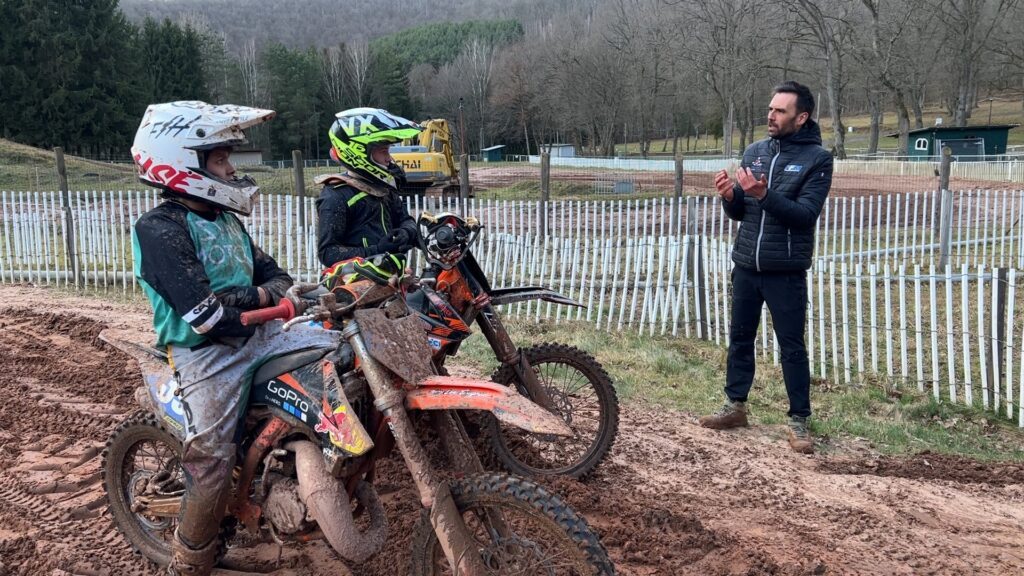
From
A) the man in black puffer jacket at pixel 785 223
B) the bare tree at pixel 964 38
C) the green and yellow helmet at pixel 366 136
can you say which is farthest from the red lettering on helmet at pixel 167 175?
the bare tree at pixel 964 38

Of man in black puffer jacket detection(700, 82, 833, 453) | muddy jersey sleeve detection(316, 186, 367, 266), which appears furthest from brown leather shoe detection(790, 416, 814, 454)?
muddy jersey sleeve detection(316, 186, 367, 266)

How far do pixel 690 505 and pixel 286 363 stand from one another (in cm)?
251

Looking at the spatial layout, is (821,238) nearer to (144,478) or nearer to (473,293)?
(473,293)

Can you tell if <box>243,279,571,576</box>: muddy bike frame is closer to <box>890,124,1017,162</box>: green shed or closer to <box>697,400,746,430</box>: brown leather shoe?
<box>697,400,746,430</box>: brown leather shoe

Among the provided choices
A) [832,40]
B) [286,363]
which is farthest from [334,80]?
[286,363]

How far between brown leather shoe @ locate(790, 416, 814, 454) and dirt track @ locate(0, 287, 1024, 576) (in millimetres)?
94

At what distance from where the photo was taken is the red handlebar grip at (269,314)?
2.75 meters

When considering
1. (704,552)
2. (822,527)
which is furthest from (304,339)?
(822,527)

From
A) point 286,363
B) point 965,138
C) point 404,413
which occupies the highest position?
point 965,138

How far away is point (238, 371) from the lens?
3.13 m

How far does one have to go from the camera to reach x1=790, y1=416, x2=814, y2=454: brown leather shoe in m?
5.45

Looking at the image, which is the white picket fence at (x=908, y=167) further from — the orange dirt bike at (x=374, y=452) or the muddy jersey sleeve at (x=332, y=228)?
the orange dirt bike at (x=374, y=452)

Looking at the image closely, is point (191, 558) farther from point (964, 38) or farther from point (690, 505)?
point (964, 38)

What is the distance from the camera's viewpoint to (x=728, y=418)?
232 inches
